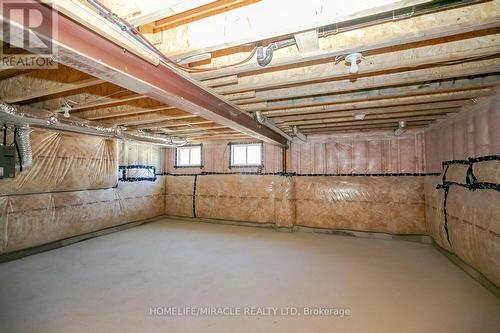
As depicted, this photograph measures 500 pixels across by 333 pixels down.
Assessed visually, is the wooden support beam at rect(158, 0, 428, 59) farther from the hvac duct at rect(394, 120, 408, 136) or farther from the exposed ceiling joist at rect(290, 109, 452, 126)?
the hvac duct at rect(394, 120, 408, 136)

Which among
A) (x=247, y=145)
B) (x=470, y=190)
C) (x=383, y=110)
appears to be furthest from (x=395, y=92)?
(x=247, y=145)

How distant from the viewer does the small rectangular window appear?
587cm

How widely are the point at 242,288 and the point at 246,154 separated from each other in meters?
3.92

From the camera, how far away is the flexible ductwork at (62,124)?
2.84 m

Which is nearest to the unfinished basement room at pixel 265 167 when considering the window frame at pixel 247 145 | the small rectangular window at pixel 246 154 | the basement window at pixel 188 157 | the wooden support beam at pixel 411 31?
the wooden support beam at pixel 411 31

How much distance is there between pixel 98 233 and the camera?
4555 millimetres

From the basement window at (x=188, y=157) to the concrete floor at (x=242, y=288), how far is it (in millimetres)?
2922

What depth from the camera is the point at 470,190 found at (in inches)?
103

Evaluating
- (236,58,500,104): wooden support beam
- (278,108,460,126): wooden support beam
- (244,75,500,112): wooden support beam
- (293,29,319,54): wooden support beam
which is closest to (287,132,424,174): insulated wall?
(278,108,460,126): wooden support beam

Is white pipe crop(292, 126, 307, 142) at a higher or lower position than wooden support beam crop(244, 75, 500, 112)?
lower

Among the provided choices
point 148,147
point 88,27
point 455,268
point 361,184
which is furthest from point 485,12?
point 148,147

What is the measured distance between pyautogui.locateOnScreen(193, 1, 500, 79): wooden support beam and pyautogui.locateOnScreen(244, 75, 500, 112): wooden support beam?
3.25 ft

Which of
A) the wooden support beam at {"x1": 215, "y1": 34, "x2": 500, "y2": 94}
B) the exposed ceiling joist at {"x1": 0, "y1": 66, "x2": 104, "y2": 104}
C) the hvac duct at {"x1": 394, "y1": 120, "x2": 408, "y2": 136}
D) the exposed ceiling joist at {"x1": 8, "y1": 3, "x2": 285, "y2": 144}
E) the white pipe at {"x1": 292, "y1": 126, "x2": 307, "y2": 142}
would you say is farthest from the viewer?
the white pipe at {"x1": 292, "y1": 126, "x2": 307, "y2": 142}

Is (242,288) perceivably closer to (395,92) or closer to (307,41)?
(307,41)
